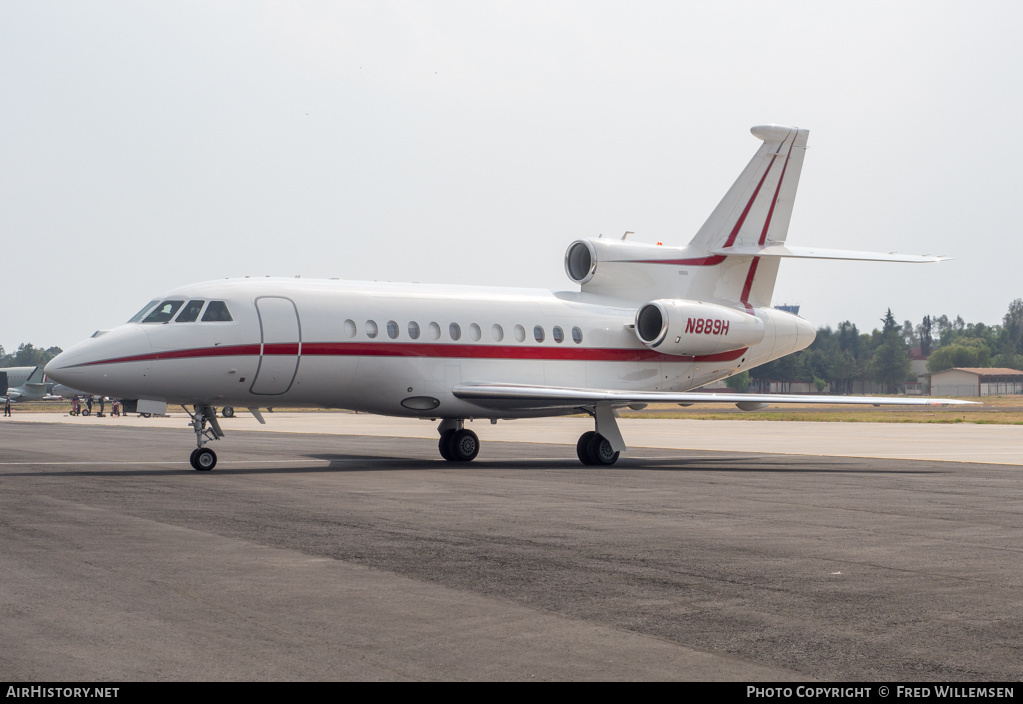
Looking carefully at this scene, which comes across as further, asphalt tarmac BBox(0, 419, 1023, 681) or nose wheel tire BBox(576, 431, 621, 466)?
nose wheel tire BBox(576, 431, 621, 466)

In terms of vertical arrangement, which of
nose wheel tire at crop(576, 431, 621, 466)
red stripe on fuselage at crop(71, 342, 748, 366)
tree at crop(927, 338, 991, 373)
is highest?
tree at crop(927, 338, 991, 373)

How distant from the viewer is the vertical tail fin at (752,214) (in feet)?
93.6

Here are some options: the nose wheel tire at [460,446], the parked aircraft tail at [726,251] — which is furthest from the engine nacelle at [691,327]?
the nose wheel tire at [460,446]

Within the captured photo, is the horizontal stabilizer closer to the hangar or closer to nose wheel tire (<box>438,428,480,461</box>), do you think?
nose wheel tire (<box>438,428,480,461</box>)

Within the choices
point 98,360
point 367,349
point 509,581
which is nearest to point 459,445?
point 367,349

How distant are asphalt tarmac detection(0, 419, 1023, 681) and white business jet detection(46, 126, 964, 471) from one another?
343 centimetres

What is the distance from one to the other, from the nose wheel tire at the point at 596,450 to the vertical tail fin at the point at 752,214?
19.6 ft

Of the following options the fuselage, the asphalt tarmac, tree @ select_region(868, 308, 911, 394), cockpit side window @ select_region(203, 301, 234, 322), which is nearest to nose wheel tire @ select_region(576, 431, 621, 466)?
the fuselage

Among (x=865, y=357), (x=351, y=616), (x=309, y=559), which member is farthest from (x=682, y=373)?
(x=865, y=357)

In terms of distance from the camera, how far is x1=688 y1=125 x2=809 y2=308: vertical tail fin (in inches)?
1123
